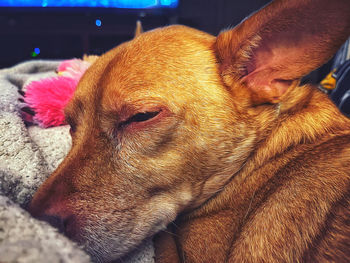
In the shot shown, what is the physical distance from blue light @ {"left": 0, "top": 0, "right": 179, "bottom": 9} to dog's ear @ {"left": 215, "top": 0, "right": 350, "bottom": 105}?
3259 millimetres

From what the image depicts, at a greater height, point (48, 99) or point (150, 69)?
point (150, 69)

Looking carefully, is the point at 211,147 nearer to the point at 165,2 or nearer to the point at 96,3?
the point at 165,2

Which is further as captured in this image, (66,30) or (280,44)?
(66,30)

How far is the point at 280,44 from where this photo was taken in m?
0.93

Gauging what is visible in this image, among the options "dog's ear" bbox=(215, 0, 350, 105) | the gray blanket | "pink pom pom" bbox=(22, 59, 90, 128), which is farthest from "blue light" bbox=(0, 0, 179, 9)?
"dog's ear" bbox=(215, 0, 350, 105)

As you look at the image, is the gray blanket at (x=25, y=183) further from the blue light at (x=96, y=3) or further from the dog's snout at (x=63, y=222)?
the blue light at (x=96, y=3)

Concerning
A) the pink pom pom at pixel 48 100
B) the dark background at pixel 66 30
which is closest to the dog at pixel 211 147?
the pink pom pom at pixel 48 100

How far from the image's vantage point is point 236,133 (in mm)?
957

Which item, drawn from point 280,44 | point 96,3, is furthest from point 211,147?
point 96,3

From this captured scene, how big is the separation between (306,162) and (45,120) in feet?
3.69

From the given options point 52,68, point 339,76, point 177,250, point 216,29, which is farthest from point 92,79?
point 216,29

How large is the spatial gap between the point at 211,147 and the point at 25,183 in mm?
614

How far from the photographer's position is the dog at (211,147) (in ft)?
2.60

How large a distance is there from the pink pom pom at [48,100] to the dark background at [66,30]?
2585 mm
